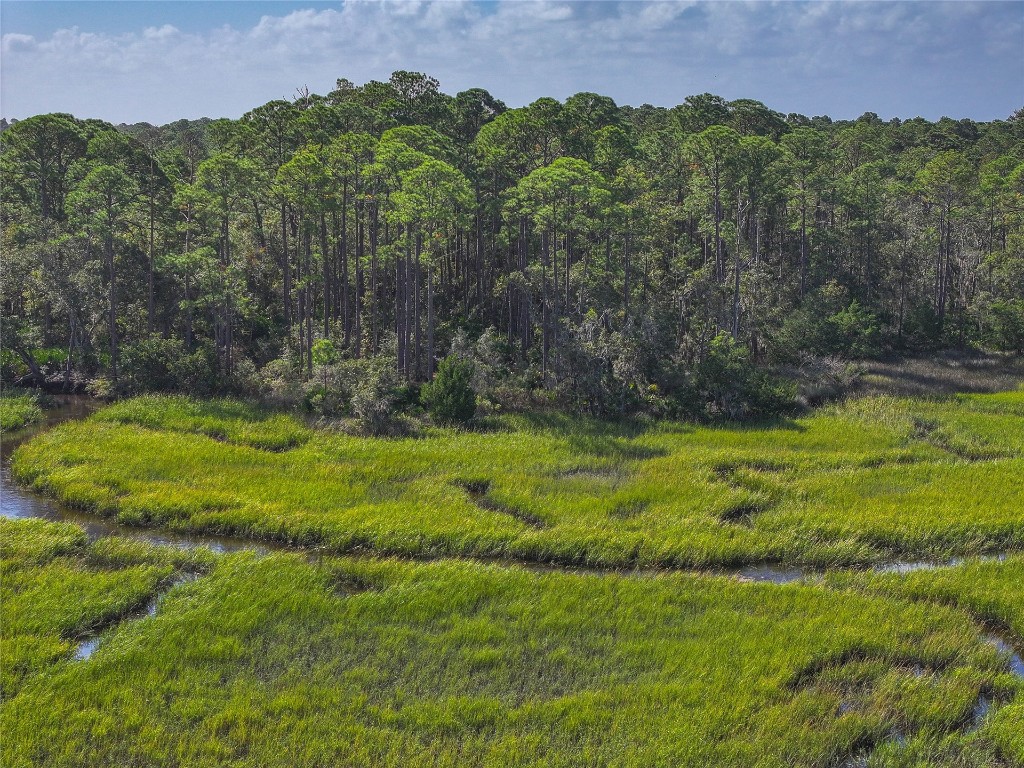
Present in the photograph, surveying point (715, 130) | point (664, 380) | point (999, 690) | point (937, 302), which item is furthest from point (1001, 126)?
point (999, 690)

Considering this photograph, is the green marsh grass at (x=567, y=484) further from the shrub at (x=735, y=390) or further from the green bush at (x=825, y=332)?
the green bush at (x=825, y=332)

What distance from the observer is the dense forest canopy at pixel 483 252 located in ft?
120

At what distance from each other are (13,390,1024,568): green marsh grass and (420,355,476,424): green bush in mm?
1532

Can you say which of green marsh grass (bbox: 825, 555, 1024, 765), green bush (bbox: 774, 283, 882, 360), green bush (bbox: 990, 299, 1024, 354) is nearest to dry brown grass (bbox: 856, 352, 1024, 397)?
green bush (bbox: 990, 299, 1024, 354)

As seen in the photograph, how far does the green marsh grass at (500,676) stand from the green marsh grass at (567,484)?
7.99 ft

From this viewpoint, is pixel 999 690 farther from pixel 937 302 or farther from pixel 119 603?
pixel 937 302

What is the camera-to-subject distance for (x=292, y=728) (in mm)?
13320

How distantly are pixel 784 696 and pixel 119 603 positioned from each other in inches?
566

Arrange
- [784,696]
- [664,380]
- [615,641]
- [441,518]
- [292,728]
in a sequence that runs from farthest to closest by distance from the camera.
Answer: [664,380] < [441,518] < [615,641] < [784,696] < [292,728]

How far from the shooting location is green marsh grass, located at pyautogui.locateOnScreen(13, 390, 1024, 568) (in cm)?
2172

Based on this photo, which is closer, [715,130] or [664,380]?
[664,380]

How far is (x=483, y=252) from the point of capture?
5019 centimetres

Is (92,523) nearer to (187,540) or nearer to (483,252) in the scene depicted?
(187,540)

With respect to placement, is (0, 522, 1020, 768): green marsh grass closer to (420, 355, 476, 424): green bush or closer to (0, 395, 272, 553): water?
(0, 395, 272, 553): water
